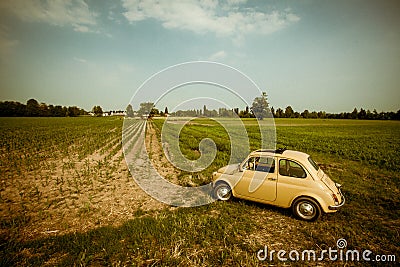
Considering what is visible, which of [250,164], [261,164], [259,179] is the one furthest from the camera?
[250,164]

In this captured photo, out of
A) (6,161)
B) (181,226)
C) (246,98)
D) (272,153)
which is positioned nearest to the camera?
(181,226)

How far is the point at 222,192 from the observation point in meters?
7.38

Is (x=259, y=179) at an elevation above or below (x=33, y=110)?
below

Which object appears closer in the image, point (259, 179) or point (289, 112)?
point (259, 179)

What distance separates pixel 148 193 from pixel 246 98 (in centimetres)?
586

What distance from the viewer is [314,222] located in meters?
5.96

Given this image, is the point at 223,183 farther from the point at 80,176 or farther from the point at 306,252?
the point at 80,176

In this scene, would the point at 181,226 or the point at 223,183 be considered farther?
the point at 223,183

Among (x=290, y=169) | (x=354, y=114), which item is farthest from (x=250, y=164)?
(x=354, y=114)

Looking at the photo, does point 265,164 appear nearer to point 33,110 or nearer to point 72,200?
point 72,200

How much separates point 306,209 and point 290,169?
126 centimetres

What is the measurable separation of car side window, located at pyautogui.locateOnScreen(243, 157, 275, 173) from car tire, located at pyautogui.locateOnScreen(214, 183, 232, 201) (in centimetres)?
119

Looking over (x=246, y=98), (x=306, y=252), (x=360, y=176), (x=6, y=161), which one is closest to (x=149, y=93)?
(x=246, y=98)

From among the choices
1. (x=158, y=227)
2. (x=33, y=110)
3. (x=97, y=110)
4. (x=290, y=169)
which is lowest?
(x=158, y=227)
